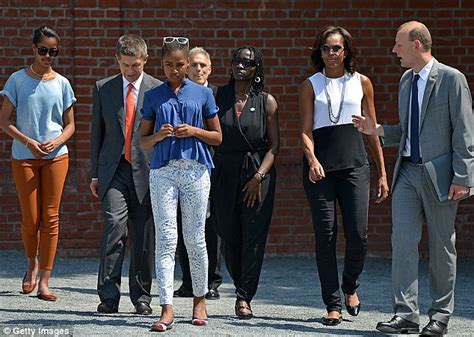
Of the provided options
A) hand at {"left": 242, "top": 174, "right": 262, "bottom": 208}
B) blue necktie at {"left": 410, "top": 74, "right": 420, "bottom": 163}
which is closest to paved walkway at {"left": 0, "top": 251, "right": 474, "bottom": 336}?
hand at {"left": 242, "top": 174, "right": 262, "bottom": 208}

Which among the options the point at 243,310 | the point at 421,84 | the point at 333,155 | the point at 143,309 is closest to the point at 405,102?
the point at 421,84

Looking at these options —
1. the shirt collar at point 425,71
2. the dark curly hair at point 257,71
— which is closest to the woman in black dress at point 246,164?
the dark curly hair at point 257,71

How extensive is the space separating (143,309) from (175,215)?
3.15 feet

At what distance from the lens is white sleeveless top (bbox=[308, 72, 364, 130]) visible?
328 inches

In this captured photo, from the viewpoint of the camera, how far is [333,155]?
27.2 feet

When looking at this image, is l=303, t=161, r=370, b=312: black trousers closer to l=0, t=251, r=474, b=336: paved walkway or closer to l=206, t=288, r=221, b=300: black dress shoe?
l=0, t=251, r=474, b=336: paved walkway

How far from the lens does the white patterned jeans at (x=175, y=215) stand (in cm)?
793

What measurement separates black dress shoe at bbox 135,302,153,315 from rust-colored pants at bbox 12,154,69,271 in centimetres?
102

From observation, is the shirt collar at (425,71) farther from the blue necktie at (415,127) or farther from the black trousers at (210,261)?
the black trousers at (210,261)

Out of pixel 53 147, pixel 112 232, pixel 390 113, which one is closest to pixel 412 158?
pixel 112 232

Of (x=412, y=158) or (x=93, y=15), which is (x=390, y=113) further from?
(x=412, y=158)

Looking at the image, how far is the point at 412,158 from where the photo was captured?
787 centimetres

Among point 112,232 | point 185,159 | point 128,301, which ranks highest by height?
point 185,159

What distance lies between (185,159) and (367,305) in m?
2.19
